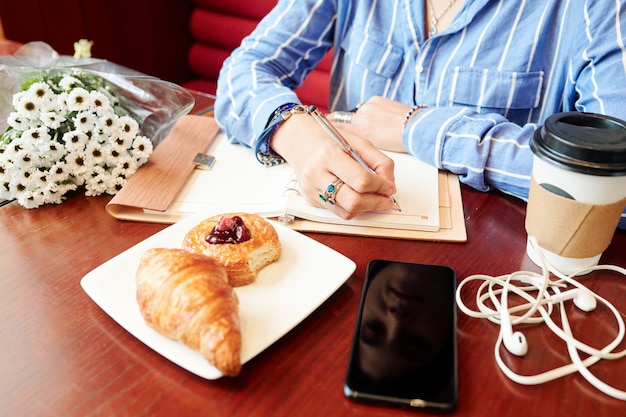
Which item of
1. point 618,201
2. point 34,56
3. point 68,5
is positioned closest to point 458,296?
point 618,201

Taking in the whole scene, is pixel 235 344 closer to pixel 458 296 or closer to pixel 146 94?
pixel 458 296

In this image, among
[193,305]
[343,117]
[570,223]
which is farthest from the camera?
[343,117]

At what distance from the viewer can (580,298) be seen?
2.05 ft

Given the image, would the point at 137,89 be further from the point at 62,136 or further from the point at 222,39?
the point at 222,39

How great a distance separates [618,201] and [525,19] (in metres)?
0.50

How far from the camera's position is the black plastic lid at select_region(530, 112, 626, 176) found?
0.57 metres

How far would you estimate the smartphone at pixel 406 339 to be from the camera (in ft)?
1.64

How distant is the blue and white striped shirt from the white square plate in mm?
315

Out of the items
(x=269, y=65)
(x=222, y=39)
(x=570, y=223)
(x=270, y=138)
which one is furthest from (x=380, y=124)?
(x=222, y=39)

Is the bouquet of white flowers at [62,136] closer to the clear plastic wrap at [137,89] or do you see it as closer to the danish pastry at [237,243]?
the clear plastic wrap at [137,89]

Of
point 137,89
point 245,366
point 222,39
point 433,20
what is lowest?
point 222,39

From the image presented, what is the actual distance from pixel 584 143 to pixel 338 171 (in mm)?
334

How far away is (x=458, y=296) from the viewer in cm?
62

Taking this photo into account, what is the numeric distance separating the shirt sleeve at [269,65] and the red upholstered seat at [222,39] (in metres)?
1.01
